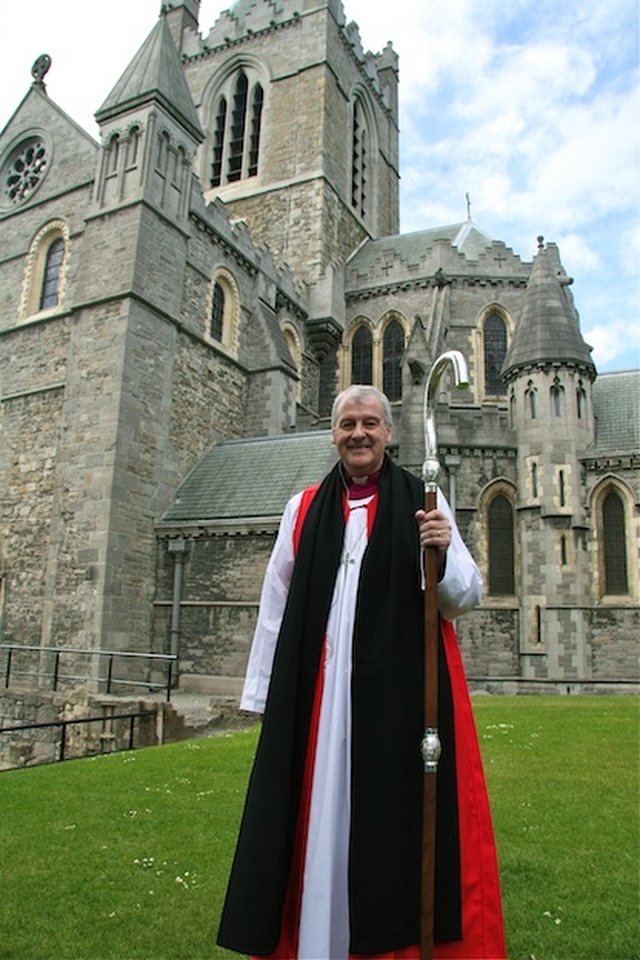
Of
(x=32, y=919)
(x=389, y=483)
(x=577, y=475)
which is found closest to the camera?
(x=389, y=483)

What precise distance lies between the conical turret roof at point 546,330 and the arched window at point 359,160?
13.2 metres

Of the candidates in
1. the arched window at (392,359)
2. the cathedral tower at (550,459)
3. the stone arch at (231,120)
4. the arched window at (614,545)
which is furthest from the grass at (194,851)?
the stone arch at (231,120)

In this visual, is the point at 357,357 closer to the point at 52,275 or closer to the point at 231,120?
the point at 52,275

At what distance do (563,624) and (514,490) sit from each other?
3.34m

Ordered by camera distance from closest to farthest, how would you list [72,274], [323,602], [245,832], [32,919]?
[245,832] < [323,602] < [32,919] < [72,274]

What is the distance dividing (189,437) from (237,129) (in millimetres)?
18541

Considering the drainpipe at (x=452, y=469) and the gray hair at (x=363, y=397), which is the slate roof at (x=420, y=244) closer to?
the drainpipe at (x=452, y=469)

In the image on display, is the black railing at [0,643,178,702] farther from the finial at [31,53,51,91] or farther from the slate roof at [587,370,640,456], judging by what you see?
the finial at [31,53,51,91]

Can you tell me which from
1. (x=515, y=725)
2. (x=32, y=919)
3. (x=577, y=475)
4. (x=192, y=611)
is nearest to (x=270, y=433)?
(x=192, y=611)

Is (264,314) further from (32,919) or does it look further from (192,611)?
(32,919)

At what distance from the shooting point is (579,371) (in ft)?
59.2

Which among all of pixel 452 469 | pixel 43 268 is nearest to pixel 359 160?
pixel 43 268

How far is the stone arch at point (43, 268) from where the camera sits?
1888cm

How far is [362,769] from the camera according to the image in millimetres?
2557
